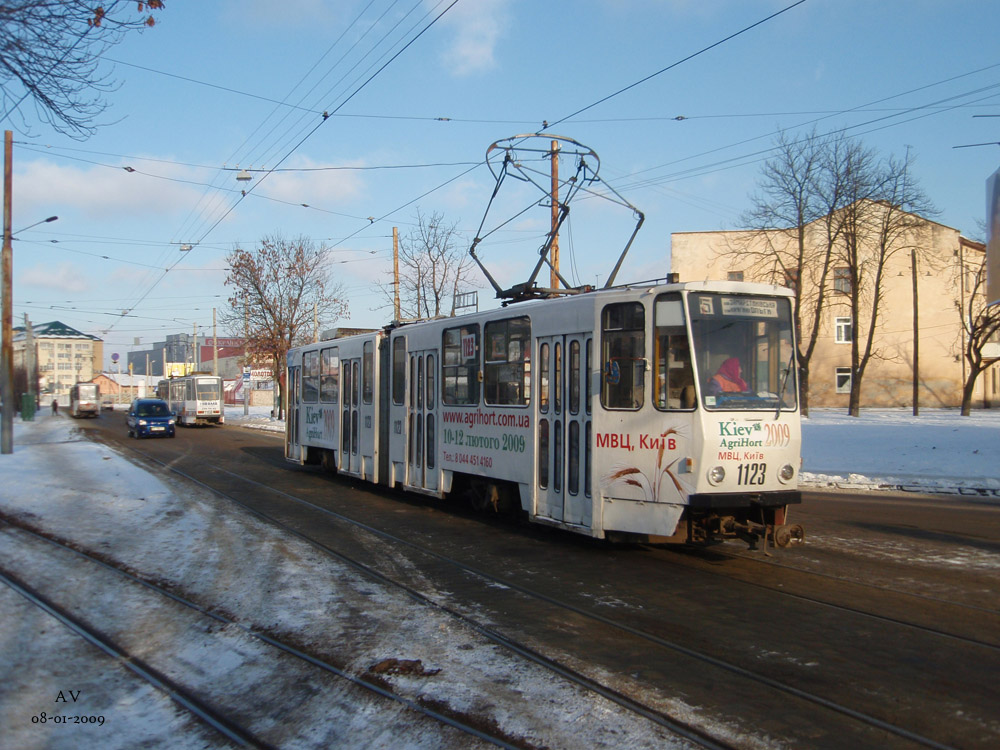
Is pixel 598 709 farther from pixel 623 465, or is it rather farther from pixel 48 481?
pixel 48 481

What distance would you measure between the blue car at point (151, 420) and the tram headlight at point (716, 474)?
105ft

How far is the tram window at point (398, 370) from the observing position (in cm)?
1462

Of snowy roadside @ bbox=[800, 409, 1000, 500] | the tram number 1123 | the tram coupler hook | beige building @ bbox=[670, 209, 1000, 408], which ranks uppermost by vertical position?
beige building @ bbox=[670, 209, 1000, 408]

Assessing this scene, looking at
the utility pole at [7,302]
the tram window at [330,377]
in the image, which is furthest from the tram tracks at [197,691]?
the utility pole at [7,302]

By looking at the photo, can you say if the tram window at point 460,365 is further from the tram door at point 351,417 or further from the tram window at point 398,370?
the tram door at point 351,417

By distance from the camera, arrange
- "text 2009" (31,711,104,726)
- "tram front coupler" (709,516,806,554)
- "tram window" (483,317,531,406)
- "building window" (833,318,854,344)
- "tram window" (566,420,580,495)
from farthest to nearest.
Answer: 1. "building window" (833,318,854,344)
2. "tram window" (483,317,531,406)
3. "tram window" (566,420,580,495)
4. "tram front coupler" (709,516,806,554)
5. "text 2009" (31,711,104,726)

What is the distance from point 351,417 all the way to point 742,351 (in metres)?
9.99

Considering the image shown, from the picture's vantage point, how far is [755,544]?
8.77 meters

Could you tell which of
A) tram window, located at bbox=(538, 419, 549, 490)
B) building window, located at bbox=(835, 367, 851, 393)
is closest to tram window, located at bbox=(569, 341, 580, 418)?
tram window, located at bbox=(538, 419, 549, 490)

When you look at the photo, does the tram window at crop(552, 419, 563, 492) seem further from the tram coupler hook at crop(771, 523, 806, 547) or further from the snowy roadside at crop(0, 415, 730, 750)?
the snowy roadside at crop(0, 415, 730, 750)

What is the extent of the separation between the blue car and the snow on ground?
75.6ft

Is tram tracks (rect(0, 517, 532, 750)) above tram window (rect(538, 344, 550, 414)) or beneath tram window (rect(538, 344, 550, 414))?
beneath

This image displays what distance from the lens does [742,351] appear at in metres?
8.89

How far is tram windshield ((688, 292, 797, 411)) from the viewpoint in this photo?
8688 mm
